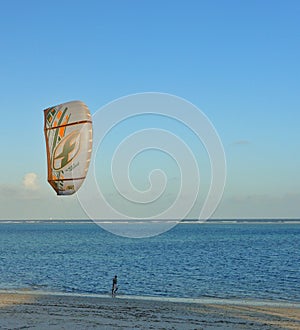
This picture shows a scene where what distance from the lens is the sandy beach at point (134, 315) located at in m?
18.4

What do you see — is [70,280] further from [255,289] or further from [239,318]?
[239,318]

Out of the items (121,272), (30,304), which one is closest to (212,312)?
(30,304)

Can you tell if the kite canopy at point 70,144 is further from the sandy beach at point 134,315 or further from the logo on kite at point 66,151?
the sandy beach at point 134,315

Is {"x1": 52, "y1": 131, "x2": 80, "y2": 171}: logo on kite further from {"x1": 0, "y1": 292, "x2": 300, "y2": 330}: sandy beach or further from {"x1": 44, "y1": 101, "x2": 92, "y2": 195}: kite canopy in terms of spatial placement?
{"x1": 0, "y1": 292, "x2": 300, "y2": 330}: sandy beach

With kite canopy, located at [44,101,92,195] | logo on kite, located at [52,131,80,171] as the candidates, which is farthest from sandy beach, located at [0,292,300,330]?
logo on kite, located at [52,131,80,171]

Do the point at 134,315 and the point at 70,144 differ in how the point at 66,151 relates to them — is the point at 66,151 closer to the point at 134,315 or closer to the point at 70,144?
the point at 70,144

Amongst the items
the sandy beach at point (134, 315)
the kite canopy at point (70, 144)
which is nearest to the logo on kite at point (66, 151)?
the kite canopy at point (70, 144)

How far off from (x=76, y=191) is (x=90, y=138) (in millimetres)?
1467

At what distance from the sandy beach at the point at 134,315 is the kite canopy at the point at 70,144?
20.3 feet

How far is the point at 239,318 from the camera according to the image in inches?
843

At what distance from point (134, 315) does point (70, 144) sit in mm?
9735

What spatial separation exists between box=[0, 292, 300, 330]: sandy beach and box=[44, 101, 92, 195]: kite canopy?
6.20 meters

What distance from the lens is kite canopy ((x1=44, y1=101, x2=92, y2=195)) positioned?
1380 cm

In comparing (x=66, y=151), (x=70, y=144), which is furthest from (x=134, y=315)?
(x=70, y=144)
